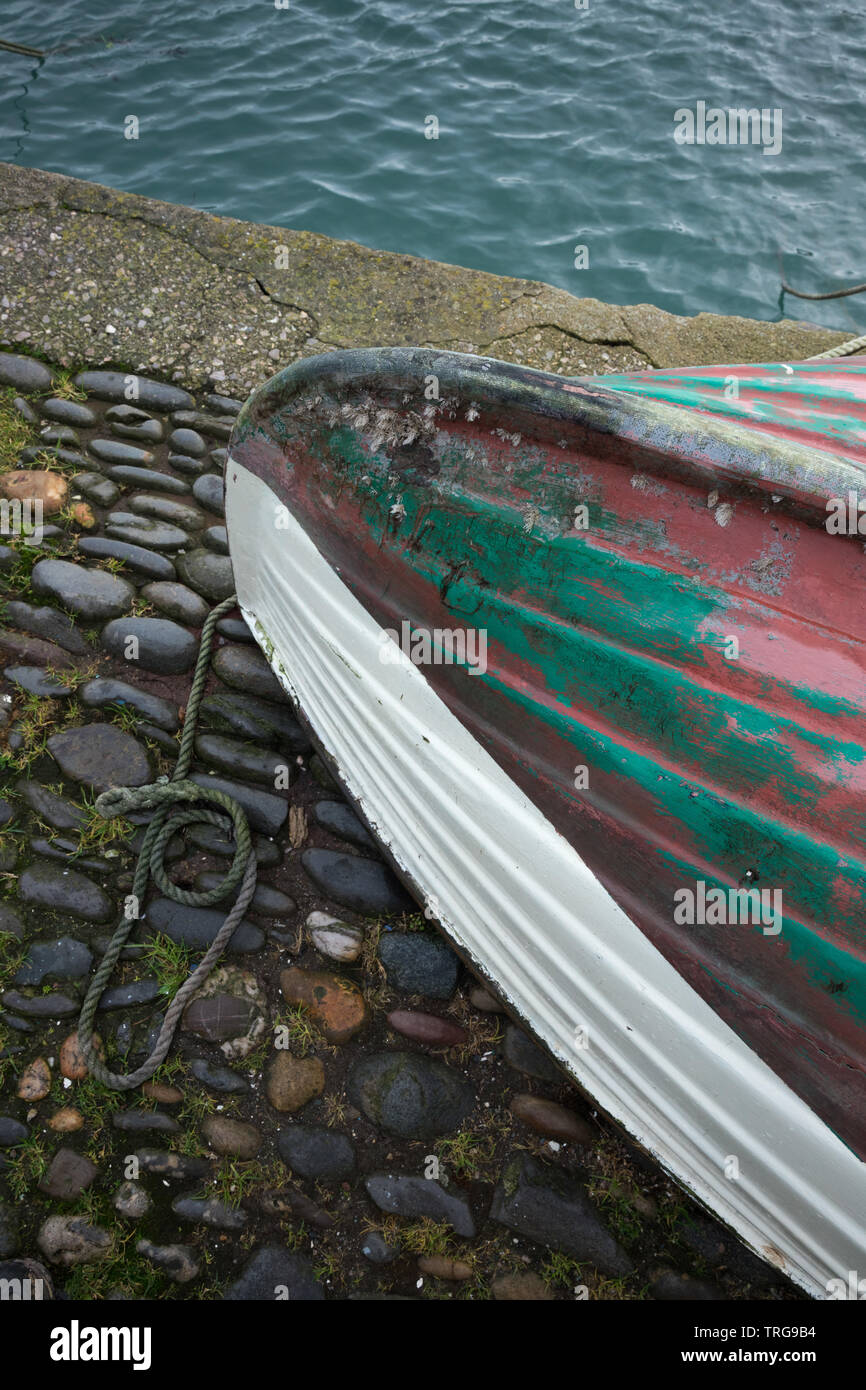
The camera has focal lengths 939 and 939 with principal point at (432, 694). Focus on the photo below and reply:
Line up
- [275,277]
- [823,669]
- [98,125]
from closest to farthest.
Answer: [823,669] → [275,277] → [98,125]

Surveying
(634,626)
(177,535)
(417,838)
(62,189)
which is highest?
(62,189)

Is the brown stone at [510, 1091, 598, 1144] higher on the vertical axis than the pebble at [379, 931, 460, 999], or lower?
lower

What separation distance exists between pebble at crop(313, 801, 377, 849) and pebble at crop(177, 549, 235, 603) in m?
0.93

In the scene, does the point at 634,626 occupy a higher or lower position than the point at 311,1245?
higher

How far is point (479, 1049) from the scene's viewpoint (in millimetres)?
2660

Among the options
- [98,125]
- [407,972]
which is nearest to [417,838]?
[407,972]

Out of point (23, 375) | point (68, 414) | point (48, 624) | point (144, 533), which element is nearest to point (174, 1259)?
point (48, 624)

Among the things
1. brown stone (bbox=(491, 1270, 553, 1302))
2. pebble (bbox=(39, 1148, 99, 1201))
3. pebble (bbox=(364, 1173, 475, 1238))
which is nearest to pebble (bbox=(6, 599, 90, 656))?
pebble (bbox=(39, 1148, 99, 1201))

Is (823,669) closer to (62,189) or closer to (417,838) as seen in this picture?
(417,838)

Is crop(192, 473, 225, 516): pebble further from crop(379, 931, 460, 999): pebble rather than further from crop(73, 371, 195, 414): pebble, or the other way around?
crop(379, 931, 460, 999): pebble

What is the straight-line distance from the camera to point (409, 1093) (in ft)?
8.41

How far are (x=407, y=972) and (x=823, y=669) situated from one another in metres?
1.45

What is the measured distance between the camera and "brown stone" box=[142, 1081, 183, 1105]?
2.55m

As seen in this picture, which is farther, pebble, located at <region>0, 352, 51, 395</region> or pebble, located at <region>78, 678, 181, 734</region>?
pebble, located at <region>0, 352, 51, 395</region>
